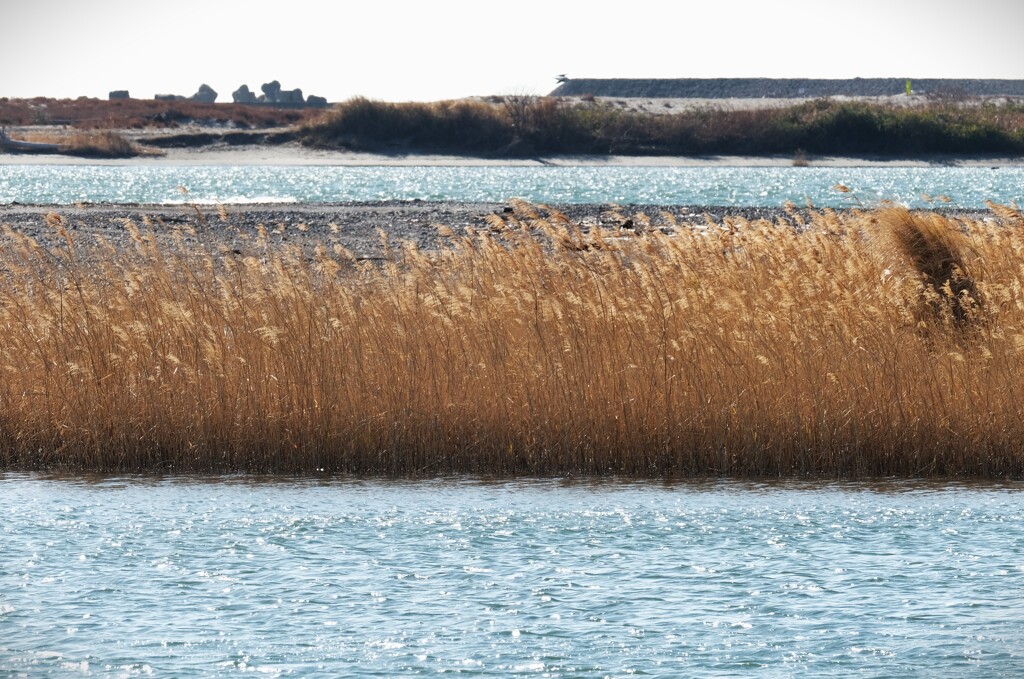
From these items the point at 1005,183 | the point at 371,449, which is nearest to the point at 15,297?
the point at 371,449

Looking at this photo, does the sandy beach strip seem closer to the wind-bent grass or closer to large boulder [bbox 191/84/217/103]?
large boulder [bbox 191/84/217/103]

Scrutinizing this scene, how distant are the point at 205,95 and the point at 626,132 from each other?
68555mm

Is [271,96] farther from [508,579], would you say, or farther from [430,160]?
[508,579]

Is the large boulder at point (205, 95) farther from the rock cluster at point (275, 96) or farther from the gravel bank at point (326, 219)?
the gravel bank at point (326, 219)

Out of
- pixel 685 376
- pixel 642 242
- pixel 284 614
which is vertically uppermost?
pixel 642 242

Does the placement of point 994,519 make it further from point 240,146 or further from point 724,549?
point 240,146

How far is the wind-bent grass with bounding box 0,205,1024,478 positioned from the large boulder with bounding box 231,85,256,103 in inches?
5212

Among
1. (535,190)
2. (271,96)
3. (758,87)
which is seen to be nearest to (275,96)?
(271,96)

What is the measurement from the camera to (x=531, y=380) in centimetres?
787

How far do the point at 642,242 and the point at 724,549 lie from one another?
12.9 feet

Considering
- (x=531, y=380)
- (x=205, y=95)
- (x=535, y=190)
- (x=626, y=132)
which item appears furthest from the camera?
(x=205, y=95)

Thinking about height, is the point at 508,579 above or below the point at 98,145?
below

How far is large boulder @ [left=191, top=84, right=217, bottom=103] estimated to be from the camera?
134250 millimetres

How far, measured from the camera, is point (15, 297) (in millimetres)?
9094
